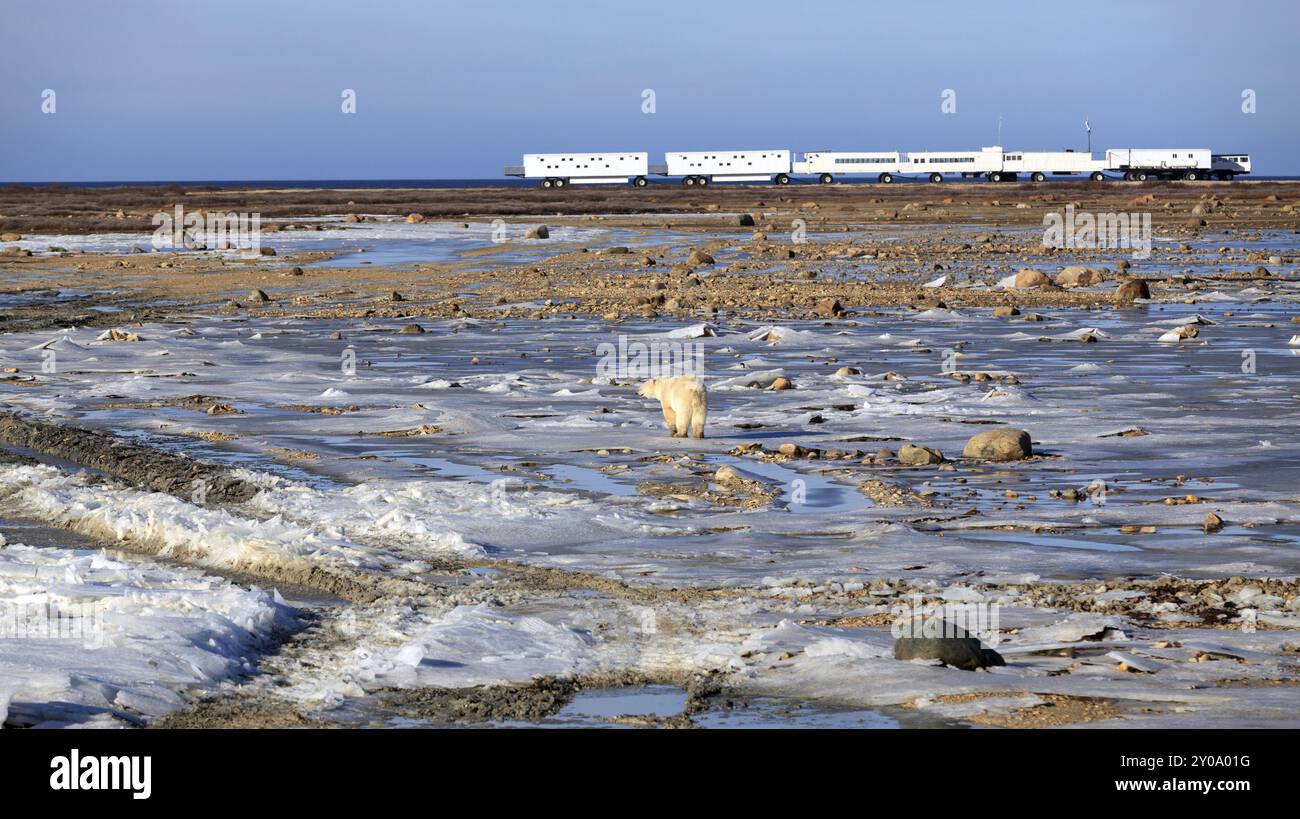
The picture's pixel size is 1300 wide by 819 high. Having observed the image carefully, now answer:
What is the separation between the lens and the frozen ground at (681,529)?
679cm

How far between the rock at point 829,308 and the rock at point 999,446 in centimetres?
1113

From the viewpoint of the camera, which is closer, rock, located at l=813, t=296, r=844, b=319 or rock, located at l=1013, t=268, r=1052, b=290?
A: rock, located at l=813, t=296, r=844, b=319

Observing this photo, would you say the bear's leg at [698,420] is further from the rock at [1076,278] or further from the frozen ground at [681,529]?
the rock at [1076,278]

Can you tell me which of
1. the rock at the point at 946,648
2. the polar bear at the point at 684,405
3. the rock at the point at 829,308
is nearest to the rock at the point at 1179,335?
the rock at the point at 829,308

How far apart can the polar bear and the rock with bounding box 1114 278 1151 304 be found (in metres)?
13.6

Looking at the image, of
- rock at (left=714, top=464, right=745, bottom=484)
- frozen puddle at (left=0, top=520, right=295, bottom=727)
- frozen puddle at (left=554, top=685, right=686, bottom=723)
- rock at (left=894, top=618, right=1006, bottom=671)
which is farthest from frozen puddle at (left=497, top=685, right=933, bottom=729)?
rock at (left=714, top=464, right=745, bottom=484)

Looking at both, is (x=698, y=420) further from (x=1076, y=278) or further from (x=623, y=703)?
(x=1076, y=278)

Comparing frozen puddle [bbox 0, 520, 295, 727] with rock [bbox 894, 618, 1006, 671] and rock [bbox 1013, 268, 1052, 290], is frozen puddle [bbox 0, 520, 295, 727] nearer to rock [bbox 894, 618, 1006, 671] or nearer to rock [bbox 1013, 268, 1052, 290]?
rock [bbox 894, 618, 1006, 671]

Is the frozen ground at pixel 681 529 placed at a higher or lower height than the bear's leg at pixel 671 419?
lower

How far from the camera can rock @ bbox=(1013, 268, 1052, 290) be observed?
26.9 metres

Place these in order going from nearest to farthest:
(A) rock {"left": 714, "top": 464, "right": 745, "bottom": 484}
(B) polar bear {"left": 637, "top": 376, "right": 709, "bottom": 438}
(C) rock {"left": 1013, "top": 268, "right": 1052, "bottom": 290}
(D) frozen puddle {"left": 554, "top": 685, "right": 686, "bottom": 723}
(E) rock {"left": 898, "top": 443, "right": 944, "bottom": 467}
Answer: (D) frozen puddle {"left": 554, "top": 685, "right": 686, "bottom": 723}
(A) rock {"left": 714, "top": 464, "right": 745, "bottom": 484}
(E) rock {"left": 898, "top": 443, "right": 944, "bottom": 467}
(B) polar bear {"left": 637, "top": 376, "right": 709, "bottom": 438}
(C) rock {"left": 1013, "top": 268, "right": 1052, "bottom": 290}

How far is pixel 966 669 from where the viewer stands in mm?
6762

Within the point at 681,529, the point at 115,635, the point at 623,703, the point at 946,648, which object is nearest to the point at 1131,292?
the point at 681,529
